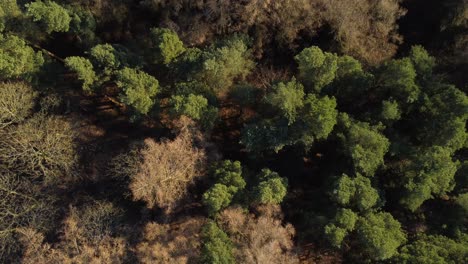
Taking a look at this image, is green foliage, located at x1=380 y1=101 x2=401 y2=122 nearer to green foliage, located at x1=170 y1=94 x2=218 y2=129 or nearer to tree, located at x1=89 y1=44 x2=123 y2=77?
green foliage, located at x1=170 y1=94 x2=218 y2=129

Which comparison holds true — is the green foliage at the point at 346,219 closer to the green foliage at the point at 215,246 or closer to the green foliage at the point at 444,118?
the green foliage at the point at 215,246

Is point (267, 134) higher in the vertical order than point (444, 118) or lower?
lower

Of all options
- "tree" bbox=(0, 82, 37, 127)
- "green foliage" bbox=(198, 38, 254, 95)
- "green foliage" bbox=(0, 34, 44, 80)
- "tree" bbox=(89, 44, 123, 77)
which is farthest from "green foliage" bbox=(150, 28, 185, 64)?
"tree" bbox=(0, 82, 37, 127)

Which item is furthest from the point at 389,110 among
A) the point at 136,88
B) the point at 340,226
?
the point at 136,88

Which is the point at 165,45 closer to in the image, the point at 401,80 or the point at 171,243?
the point at 171,243

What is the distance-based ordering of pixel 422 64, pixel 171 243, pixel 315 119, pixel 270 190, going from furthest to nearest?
pixel 422 64
pixel 315 119
pixel 171 243
pixel 270 190

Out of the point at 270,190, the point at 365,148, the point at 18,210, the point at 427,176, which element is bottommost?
the point at 18,210
